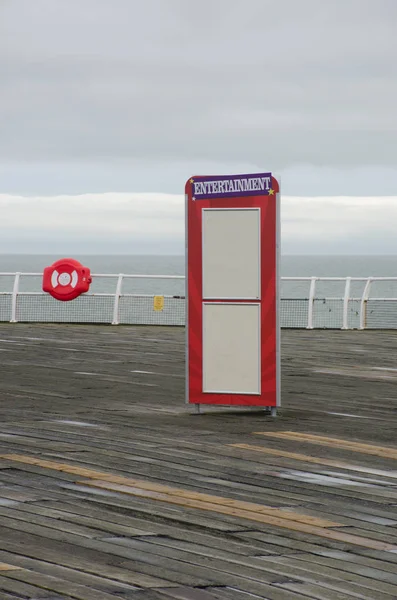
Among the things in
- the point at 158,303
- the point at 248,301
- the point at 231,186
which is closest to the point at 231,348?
the point at 248,301

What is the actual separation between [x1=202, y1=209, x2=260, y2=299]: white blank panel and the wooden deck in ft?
3.96

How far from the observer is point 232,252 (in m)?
10.6

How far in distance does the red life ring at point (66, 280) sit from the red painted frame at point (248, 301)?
16.2 meters

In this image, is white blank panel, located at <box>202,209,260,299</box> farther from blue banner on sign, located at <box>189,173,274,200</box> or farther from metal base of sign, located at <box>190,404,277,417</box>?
metal base of sign, located at <box>190,404,277,417</box>

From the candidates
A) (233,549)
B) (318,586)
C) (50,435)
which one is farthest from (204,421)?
(318,586)

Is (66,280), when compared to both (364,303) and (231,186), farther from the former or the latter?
(231,186)

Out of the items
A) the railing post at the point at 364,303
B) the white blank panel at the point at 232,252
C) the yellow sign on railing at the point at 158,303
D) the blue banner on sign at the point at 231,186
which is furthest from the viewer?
the yellow sign on railing at the point at 158,303

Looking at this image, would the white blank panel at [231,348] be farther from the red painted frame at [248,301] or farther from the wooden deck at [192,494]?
the wooden deck at [192,494]

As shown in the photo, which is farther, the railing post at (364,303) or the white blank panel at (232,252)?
the railing post at (364,303)

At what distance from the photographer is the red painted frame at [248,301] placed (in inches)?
412

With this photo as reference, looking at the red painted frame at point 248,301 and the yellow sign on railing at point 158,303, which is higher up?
the yellow sign on railing at point 158,303

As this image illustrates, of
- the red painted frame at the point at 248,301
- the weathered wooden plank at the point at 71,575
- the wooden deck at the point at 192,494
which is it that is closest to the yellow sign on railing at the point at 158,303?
the wooden deck at the point at 192,494

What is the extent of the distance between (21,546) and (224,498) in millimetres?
1569

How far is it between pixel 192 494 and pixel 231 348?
4230 millimetres
